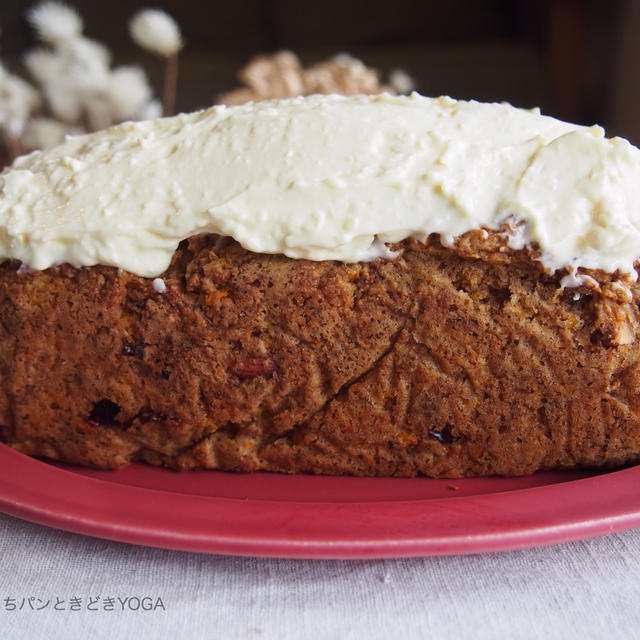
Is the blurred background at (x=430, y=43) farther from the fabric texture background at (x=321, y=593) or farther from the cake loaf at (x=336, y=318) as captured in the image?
the fabric texture background at (x=321, y=593)

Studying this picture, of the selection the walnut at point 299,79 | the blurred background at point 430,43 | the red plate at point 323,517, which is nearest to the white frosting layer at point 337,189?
the red plate at point 323,517

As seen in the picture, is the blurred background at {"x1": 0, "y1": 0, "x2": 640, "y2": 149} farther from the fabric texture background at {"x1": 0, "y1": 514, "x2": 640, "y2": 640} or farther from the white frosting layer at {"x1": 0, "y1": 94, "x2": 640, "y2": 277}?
the fabric texture background at {"x1": 0, "y1": 514, "x2": 640, "y2": 640}

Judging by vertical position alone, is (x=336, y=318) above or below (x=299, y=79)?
below

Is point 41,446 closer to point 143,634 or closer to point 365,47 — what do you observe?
point 143,634

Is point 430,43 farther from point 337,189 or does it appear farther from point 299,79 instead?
point 337,189

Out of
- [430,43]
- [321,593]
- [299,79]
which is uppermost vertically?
[299,79]

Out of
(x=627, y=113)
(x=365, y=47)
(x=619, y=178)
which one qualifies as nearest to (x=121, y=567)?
(x=619, y=178)

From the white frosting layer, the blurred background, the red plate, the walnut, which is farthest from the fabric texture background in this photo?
the blurred background

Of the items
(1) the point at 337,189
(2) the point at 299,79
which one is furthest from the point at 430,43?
(1) the point at 337,189
